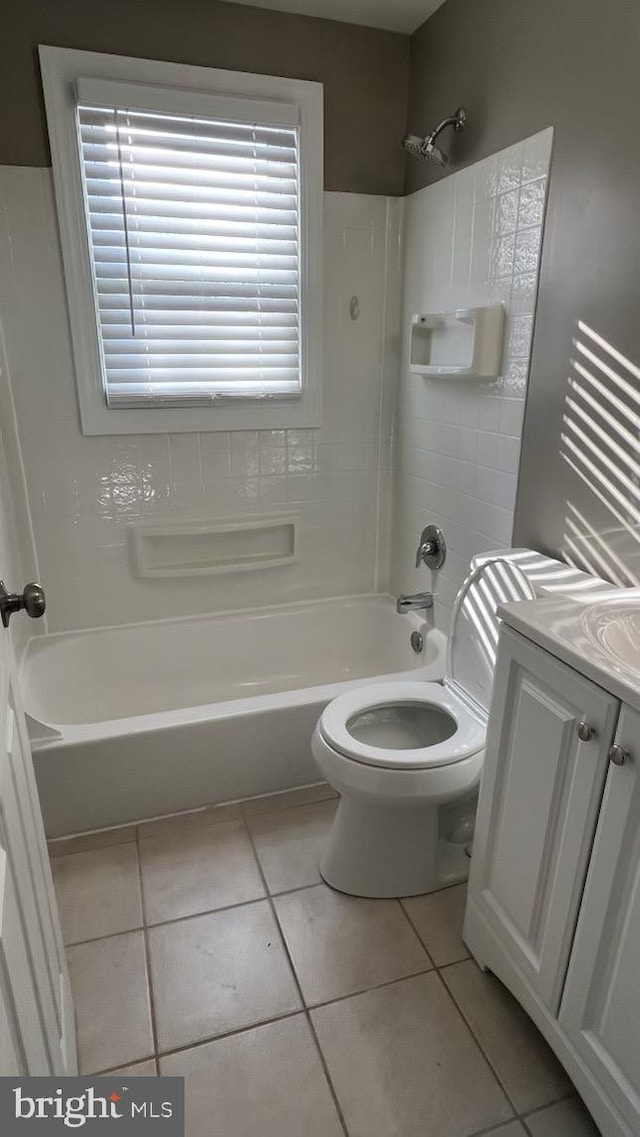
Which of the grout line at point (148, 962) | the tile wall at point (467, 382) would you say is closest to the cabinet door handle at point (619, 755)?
the tile wall at point (467, 382)

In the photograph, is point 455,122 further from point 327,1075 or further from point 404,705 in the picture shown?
point 327,1075

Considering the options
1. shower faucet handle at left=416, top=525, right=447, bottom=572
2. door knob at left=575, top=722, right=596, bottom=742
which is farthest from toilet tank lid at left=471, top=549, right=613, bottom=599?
shower faucet handle at left=416, top=525, right=447, bottom=572

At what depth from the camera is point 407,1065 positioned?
1.27 m

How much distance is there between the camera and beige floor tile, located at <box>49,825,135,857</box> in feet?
5.98

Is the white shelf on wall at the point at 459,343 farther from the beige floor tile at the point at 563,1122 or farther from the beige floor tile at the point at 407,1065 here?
the beige floor tile at the point at 563,1122

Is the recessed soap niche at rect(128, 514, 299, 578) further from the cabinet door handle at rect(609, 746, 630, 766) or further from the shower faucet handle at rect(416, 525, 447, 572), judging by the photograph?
the cabinet door handle at rect(609, 746, 630, 766)

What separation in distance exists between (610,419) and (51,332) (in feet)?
5.58

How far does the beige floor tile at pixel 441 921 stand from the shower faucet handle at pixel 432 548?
1.05m

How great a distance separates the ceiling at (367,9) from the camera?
194 cm

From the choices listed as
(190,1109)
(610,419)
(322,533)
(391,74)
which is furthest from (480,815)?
(391,74)

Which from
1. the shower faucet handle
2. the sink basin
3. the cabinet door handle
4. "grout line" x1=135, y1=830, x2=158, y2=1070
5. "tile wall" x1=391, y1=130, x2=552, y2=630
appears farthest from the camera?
the shower faucet handle

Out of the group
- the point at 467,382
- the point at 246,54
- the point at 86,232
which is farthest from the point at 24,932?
the point at 246,54

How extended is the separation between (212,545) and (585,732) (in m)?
1.70

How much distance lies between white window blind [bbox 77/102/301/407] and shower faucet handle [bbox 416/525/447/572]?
756 millimetres
